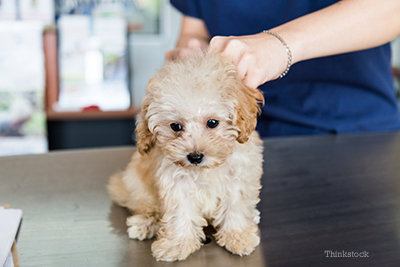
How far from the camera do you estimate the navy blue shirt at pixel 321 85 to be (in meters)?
1.62

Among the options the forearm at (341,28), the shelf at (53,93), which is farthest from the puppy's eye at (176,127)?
the shelf at (53,93)

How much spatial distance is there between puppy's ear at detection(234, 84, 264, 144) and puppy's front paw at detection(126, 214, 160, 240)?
327 mm

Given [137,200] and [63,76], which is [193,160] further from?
[63,76]

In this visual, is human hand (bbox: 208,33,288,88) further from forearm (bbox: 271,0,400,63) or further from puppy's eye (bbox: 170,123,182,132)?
puppy's eye (bbox: 170,123,182,132)

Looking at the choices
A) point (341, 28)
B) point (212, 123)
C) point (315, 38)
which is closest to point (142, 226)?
point (212, 123)

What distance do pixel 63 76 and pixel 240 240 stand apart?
9.78 ft

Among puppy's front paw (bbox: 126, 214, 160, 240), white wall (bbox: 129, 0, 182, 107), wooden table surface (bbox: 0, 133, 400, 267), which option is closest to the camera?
wooden table surface (bbox: 0, 133, 400, 267)

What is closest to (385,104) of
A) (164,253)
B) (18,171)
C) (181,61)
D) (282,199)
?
(282,199)

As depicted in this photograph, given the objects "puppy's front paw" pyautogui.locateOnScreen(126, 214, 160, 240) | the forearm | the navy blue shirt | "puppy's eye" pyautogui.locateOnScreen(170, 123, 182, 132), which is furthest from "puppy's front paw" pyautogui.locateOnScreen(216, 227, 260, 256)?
the navy blue shirt

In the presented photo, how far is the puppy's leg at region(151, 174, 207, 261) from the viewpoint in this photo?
841 mm

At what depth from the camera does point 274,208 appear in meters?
1.01

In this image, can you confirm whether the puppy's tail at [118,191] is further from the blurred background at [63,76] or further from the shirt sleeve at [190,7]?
the blurred background at [63,76]

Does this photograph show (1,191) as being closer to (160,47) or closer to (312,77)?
(312,77)

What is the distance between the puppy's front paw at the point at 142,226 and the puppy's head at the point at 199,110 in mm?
221
